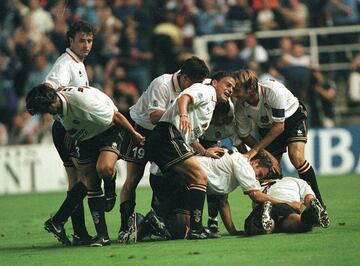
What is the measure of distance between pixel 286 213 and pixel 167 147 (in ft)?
4.73

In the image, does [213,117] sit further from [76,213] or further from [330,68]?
[330,68]

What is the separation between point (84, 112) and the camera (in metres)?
11.3

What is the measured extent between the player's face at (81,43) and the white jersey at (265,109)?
6.19 feet

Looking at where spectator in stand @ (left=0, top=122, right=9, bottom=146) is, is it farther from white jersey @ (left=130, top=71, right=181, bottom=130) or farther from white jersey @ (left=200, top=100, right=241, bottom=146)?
white jersey @ (left=130, top=71, right=181, bottom=130)

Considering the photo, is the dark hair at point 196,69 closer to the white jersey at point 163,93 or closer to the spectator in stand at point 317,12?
the white jersey at point 163,93

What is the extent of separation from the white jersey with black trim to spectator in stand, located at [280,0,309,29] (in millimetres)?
12808

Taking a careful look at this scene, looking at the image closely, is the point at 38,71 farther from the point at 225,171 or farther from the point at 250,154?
the point at 225,171

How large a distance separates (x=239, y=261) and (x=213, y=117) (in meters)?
3.15

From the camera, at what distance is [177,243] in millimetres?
11320

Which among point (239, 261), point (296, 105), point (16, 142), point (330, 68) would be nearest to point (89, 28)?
point (296, 105)

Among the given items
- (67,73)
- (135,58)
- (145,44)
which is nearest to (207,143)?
(67,73)

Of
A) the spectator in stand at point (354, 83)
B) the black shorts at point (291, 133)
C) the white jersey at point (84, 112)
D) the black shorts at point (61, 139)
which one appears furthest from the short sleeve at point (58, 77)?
the spectator in stand at point (354, 83)

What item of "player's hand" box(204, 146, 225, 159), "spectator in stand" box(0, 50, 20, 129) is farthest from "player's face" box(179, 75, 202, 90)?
"spectator in stand" box(0, 50, 20, 129)

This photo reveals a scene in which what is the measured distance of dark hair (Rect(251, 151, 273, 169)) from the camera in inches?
481
